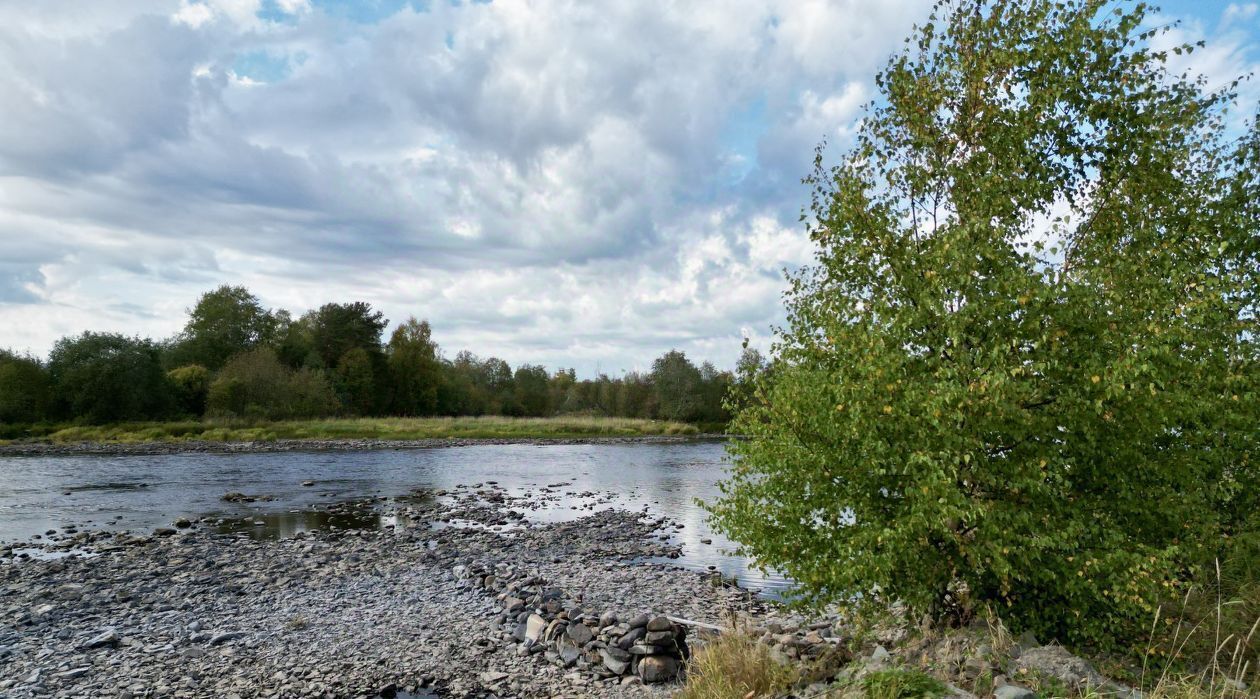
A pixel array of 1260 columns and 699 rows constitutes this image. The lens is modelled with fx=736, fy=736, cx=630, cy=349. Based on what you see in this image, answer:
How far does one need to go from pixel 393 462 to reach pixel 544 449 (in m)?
16.6

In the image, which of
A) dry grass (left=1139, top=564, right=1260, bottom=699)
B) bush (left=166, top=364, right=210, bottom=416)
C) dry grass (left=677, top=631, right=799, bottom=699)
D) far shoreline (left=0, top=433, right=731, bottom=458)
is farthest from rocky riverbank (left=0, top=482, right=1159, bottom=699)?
bush (left=166, top=364, right=210, bottom=416)

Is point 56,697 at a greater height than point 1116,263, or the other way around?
point 1116,263

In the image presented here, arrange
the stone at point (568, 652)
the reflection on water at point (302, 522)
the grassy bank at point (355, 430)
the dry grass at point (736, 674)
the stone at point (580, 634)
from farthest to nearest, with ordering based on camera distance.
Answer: the grassy bank at point (355, 430) < the reflection on water at point (302, 522) < the stone at point (580, 634) < the stone at point (568, 652) < the dry grass at point (736, 674)

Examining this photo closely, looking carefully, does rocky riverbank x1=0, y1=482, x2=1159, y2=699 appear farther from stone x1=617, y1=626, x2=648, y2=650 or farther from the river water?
the river water

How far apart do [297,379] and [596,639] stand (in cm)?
6887

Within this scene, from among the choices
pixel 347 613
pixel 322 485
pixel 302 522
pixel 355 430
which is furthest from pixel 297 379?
pixel 347 613

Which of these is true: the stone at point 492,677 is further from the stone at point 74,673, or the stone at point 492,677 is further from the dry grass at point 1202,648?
the dry grass at point 1202,648

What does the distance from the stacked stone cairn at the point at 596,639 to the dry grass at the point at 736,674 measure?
135 cm

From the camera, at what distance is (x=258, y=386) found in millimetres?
69812

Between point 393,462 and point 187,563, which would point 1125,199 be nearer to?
point 187,563

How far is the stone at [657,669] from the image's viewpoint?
10148 mm

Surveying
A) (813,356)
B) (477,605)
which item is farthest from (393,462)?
(813,356)

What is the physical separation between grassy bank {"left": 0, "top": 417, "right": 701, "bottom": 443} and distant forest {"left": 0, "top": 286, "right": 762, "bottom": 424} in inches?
121

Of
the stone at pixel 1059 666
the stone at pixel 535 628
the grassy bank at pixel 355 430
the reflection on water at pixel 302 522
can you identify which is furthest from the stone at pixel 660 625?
the grassy bank at pixel 355 430
